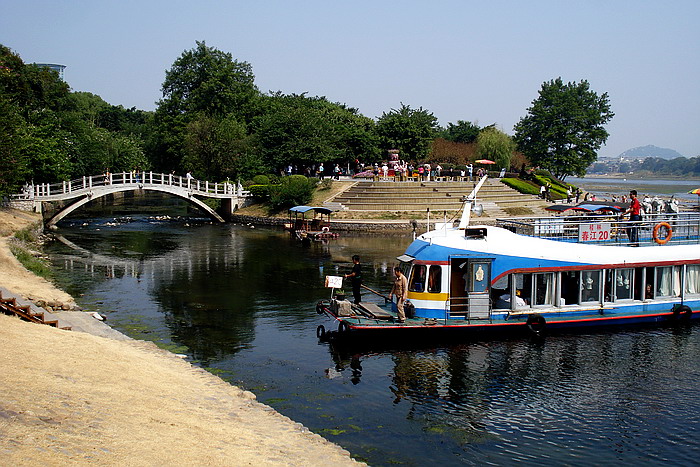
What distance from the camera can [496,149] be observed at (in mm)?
93688

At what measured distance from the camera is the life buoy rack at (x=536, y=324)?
23.9 m

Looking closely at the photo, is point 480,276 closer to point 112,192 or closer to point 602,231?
point 602,231

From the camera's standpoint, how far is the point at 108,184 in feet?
208

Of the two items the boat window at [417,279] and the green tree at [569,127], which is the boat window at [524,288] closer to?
the boat window at [417,279]

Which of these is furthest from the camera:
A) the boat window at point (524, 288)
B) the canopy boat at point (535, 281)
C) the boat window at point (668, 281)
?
the boat window at point (668, 281)

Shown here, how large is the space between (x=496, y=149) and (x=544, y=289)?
71.2 meters

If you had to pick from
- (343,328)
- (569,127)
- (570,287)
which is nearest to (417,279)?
(343,328)

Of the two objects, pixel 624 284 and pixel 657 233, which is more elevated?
pixel 657 233

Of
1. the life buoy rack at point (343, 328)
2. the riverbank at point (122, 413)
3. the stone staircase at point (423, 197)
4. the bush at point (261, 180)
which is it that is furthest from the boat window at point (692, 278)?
the bush at point (261, 180)

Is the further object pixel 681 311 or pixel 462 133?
pixel 462 133

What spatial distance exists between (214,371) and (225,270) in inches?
747

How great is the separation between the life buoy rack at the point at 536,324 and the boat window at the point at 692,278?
7649 millimetres

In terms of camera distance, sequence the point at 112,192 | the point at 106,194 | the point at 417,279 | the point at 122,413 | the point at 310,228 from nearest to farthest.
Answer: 1. the point at 122,413
2. the point at 417,279
3. the point at 310,228
4. the point at 112,192
5. the point at 106,194

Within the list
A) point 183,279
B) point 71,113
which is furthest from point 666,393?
point 71,113
